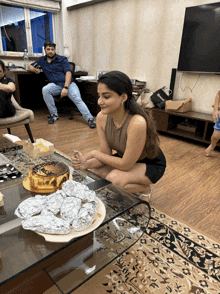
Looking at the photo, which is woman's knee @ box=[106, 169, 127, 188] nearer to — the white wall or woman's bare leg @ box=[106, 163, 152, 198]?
woman's bare leg @ box=[106, 163, 152, 198]

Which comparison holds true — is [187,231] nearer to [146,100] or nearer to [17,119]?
[17,119]

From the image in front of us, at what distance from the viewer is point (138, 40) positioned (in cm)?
322

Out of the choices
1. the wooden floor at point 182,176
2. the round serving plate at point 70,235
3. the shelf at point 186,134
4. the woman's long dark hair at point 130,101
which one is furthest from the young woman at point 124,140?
the shelf at point 186,134

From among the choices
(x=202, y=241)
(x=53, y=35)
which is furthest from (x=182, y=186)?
(x=53, y=35)

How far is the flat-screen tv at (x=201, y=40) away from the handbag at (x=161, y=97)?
0.35 metres

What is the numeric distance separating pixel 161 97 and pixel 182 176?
1387mm

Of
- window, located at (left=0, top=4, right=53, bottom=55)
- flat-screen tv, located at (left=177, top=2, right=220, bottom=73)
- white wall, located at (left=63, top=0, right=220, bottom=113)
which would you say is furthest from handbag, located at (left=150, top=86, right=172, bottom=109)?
window, located at (left=0, top=4, right=53, bottom=55)

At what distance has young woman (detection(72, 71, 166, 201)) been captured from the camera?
1.03 m

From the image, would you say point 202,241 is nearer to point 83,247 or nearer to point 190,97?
point 83,247

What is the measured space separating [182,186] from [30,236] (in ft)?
4.15

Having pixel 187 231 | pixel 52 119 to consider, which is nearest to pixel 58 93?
pixel 52 119

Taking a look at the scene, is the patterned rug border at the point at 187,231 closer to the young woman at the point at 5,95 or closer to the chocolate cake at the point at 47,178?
the chocolate cake at the point at 47,178

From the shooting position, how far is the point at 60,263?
0.71 meters

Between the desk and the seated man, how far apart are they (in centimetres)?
238
